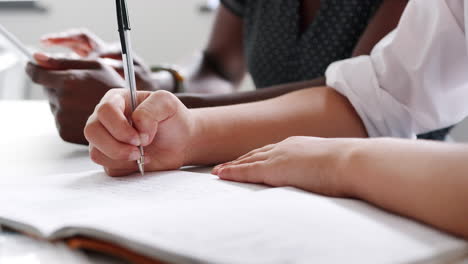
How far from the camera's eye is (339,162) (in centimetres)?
48

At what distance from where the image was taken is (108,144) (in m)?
0.59

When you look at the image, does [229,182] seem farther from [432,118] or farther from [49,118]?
[49,118]

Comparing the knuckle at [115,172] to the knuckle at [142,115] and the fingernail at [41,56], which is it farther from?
the fingernail at [41,56]

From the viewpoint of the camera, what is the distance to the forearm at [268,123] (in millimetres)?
676

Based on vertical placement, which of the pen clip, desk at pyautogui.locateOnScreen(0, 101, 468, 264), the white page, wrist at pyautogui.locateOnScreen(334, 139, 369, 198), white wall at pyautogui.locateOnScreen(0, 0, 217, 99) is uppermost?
the pen clip

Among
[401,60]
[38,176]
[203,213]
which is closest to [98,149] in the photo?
Result: [38,176]

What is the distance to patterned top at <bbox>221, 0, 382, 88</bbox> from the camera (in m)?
1.07

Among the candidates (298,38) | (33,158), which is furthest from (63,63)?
(298,38)

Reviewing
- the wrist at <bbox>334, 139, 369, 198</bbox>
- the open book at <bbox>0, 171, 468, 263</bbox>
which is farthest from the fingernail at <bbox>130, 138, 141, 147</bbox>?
the wrist at <bbox>334, 139, 369, 198</bbox>

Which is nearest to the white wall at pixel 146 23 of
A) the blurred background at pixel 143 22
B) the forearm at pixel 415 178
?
the blurred background at pixel 143 22

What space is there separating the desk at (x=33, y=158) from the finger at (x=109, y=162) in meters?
0.08

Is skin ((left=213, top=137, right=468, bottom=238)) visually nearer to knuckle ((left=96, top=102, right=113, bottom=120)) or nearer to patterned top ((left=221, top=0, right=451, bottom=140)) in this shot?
knuckle ((left=96, top=102, right=113, bottom=120))

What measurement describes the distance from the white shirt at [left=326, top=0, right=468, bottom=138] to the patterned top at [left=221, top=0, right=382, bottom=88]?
29cm

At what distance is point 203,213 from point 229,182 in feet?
0.50
